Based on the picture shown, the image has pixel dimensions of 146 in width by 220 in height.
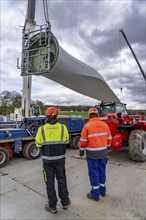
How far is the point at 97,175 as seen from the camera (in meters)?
3.04

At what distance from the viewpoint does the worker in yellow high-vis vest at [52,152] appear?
263 cm

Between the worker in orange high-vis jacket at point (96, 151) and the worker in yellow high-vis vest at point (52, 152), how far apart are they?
1.75 feet

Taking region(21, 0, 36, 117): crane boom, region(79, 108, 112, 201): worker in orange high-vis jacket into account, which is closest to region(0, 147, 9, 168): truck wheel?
region(79, 108, 112, 201): worker in orange high-vis jacket

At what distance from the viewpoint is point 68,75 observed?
8.20 metres

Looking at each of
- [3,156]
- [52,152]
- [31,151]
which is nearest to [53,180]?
[52,152]

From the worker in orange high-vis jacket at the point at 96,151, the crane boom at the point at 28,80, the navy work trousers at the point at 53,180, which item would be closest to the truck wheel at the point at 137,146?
the worker in orange high-vis jacket at the point at 96,151

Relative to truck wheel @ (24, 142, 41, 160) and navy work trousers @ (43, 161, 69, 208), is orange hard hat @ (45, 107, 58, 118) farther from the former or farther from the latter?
truck wheel @ (24, 142, 41, 160)

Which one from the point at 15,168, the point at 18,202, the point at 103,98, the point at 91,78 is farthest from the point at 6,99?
the point at 18,202

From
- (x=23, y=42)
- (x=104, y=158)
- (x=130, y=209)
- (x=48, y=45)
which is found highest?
(x=23, y=42)

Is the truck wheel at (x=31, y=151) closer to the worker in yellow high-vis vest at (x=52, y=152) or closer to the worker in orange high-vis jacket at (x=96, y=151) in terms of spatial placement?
the worker in orange high-vis jacket at (x=96, y=151)

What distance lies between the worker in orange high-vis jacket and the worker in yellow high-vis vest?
53cm

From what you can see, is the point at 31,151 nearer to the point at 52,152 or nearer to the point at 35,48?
the point at 52,152

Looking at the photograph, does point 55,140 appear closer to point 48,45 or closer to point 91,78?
point 48,45

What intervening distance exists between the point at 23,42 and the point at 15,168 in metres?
5.76
